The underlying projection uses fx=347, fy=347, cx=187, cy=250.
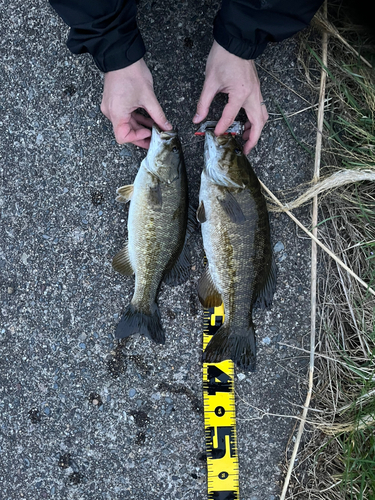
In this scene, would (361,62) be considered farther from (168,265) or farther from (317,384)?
(317,384)

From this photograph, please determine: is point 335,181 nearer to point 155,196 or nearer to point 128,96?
point 155,196

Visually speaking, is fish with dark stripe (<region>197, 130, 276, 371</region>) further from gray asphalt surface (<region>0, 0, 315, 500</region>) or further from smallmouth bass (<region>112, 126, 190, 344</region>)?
gray asphalt surface (<region>0, 0, 315, 500</region>)

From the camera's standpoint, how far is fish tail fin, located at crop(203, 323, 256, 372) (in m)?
A: 2.56

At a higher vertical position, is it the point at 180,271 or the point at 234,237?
the point at 234,237

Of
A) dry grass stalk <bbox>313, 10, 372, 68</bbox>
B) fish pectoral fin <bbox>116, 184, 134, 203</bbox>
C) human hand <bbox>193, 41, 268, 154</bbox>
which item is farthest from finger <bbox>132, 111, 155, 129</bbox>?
dry grass stalk <bbox>313, 10, 372, 68</bbox>

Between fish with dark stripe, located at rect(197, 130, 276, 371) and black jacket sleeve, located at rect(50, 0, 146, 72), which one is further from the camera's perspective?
fish with dark stripe, located at rect(197, 130, 276, 371)

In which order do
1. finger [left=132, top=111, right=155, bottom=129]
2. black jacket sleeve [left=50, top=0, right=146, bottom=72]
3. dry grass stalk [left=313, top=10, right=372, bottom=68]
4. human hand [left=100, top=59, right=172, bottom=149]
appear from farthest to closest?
dry grass stalk [left=313, top=10, right=372, bottom=68]
finger [left=132, top=111, right=155, bottom=129]
human hand [left=100, top=59, right=172, bottom=149]
black jacket sleeve [left=50, top=0, right=146, bottom=72]

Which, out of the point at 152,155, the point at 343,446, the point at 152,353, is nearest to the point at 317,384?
the point at 343,446

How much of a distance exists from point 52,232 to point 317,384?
98.3 inches

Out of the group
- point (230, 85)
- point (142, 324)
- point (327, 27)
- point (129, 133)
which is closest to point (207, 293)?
point (142, 324)

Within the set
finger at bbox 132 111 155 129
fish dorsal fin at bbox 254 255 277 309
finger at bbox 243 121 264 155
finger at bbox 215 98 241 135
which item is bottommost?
fish dorsal fin at bbox 254 255 277 309

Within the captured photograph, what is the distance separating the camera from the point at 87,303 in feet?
9.25

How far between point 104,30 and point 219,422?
9.51 feet

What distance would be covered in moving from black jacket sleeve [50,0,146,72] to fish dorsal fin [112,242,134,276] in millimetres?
1252
